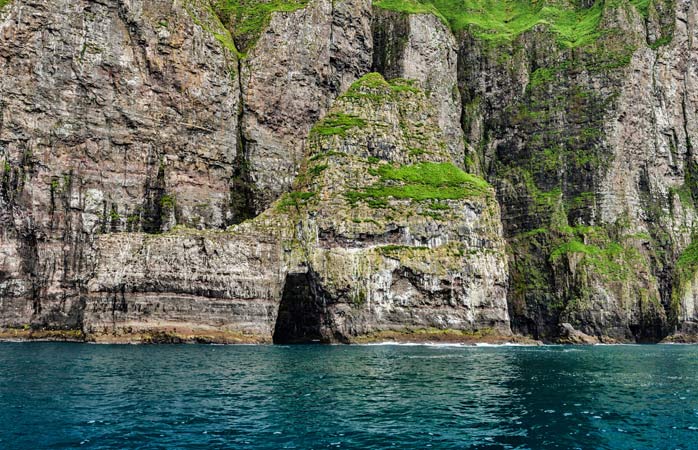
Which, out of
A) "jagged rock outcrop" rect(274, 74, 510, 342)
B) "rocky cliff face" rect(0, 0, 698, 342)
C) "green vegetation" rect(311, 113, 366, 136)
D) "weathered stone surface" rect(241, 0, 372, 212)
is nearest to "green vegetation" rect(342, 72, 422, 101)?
"rocky cliff face" rect(0, 0, 698, 342)

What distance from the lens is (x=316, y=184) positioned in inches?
4016

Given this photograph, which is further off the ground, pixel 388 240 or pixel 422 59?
pixel 422 59

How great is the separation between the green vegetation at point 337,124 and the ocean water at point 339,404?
177 feet

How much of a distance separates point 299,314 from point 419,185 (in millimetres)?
27676

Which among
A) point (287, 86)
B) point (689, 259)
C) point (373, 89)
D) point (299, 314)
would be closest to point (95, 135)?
point (287, 86)

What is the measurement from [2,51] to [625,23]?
416 feet

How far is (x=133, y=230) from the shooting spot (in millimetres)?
102375

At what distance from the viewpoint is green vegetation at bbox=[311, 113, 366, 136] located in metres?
108

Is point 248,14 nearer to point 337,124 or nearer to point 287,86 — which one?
point 287,86

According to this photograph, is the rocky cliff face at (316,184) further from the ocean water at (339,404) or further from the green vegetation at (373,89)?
the ocean water at (339,404)

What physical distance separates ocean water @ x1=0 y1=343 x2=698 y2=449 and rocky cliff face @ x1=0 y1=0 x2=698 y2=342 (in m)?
31.1

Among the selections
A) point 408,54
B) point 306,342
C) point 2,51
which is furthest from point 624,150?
point 2,51

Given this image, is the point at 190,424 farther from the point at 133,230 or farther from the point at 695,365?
the point at 133,230

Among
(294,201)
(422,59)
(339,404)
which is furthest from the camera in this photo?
(422,59)
